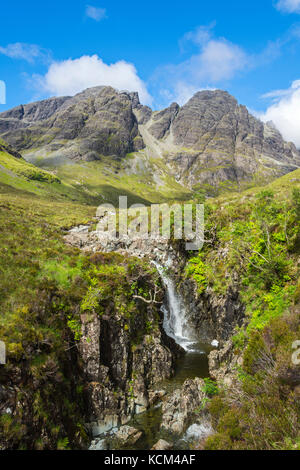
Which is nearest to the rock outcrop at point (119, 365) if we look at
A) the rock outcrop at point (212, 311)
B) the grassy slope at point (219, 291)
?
the grassy slope at point (219, 291)

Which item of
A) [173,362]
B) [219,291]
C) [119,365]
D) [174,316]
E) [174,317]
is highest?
[219,291]

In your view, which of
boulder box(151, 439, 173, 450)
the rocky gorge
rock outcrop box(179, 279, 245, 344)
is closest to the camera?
boulder box(151, 439, 173, 450)

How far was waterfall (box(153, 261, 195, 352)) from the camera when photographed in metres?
29.6

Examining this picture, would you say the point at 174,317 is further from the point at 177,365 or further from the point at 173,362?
the point at 173,362

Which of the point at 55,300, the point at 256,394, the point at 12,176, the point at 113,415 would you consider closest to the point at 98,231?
the point at 55,300

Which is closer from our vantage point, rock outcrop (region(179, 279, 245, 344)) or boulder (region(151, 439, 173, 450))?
boulder (region(151, 439, 173, 450))

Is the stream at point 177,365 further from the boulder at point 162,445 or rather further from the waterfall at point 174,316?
the boulder at point 162,445

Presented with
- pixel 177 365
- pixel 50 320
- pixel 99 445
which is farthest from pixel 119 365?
pixel 177 365

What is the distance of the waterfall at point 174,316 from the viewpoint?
97.0 feet

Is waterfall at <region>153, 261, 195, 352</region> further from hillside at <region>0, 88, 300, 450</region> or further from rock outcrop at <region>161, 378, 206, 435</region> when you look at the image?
rock outcrop at <region>161, 378, 206, 435</region>

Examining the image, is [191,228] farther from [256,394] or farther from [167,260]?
[256,394]

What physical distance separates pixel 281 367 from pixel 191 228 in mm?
25722

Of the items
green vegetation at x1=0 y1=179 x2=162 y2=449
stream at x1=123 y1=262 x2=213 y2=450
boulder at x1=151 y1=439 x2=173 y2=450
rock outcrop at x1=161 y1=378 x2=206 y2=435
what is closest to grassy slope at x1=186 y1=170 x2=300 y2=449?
rock outcrop at x1=161 y1=378 x2=206 y2=435

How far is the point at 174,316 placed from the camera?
102ft
